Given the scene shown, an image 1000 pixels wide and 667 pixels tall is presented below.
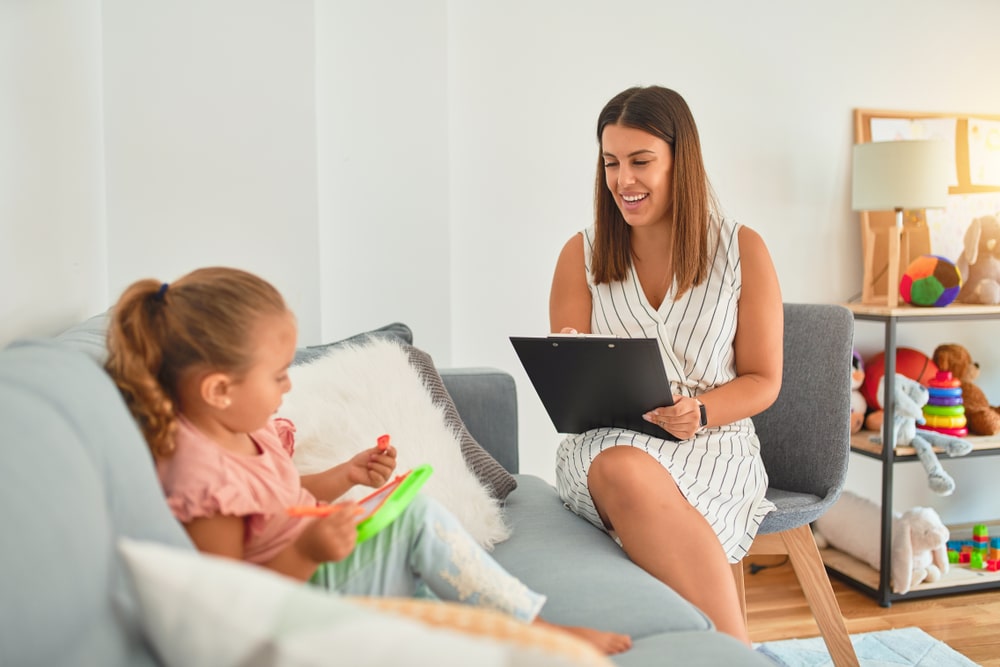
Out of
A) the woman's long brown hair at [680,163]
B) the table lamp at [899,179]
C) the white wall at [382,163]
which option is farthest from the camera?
the table lamp at [899,179]

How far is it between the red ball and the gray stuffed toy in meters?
0.14

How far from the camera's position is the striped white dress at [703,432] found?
5.57 ft

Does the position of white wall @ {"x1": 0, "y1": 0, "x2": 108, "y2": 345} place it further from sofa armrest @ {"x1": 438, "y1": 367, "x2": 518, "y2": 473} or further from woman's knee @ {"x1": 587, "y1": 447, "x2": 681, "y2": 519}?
woman's knee @ {"x1": 587, "y1": 447, "x2": 681, "y2": 519}

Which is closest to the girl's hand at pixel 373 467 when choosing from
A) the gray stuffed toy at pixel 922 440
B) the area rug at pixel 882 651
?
the area rug at pixel 882 651

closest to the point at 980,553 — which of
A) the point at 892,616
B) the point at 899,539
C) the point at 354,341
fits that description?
the point at 899,539

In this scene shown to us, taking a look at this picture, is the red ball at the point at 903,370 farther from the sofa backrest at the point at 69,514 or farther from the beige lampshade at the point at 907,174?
the sofa backrest at the point at 69,514

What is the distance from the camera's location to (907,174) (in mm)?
2736

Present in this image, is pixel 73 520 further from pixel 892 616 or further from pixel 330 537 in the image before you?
pixel 892 616

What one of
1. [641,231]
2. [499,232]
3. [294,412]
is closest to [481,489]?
[294,412]

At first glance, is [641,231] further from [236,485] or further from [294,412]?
[236,485]

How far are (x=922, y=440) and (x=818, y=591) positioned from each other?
38.6 inches

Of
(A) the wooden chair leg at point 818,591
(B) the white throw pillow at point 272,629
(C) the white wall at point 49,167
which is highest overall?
(C) the white wall at point 49,167

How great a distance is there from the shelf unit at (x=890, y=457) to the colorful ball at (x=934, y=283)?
4 cm

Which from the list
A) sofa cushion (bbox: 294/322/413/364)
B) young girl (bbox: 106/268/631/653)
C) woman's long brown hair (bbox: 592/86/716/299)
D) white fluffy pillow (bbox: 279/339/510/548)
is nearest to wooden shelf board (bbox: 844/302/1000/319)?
woman's long brown hair (bbox: 592/86/716/299)
